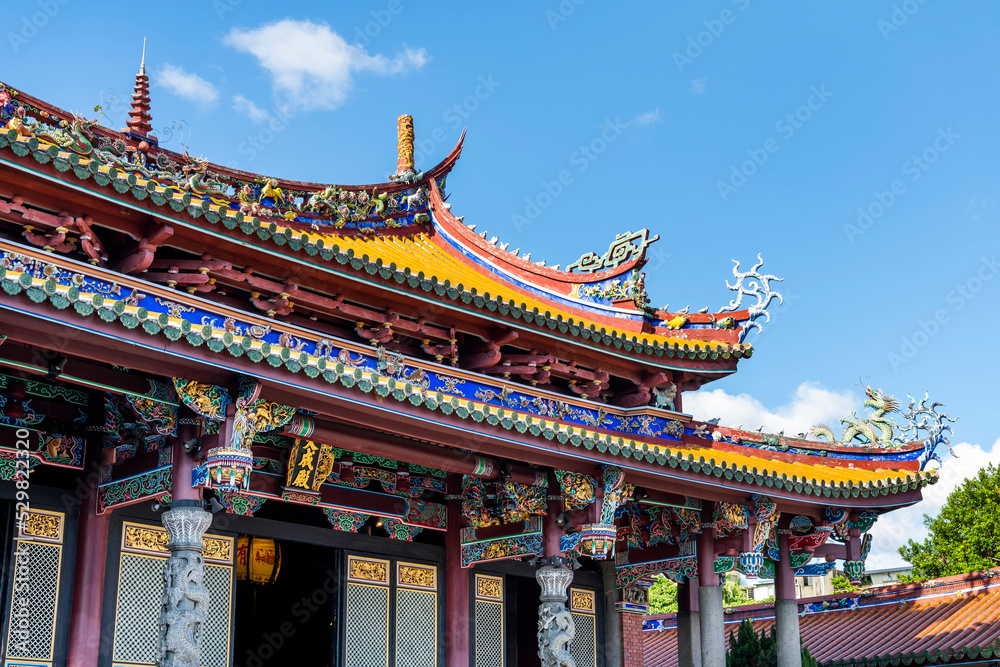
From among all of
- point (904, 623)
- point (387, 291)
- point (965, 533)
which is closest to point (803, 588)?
point (965, 533)

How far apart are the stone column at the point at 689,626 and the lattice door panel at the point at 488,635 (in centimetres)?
318

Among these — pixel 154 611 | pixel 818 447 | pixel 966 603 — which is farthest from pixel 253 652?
pixel 966 603

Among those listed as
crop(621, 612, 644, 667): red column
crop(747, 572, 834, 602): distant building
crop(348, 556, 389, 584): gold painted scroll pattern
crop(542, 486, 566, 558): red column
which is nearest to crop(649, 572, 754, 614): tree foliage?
crop(747, 572, 834, 602): distant building

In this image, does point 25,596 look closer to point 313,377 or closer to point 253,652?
point 313,377

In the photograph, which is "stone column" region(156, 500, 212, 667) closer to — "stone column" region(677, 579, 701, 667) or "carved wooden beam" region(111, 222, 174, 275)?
"carved wooden beam" region(111, 222, 174, 275)

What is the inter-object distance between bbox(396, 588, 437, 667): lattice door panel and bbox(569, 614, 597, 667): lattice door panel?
257cm

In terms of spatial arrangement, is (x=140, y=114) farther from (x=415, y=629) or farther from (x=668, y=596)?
(x=668, y=596)

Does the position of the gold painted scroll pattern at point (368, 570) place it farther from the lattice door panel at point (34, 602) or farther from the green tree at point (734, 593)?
the green tree at point (734, 593)

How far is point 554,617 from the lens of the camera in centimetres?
1145

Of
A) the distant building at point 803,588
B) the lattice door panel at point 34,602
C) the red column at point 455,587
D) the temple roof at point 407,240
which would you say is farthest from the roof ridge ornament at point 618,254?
the distant building at point 803,588

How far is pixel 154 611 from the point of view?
1027cm

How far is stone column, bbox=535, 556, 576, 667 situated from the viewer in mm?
11312

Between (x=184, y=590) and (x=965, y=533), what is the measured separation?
21450 mm

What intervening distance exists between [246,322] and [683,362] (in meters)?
6.69
